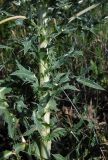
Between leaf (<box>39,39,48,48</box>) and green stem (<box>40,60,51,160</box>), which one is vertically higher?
leaf (<box>39,39,48,48</box>)

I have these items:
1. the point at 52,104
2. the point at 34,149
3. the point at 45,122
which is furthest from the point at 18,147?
the point at 52,104

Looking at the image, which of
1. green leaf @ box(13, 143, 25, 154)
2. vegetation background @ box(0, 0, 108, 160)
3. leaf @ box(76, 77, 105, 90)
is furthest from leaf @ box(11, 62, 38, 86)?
green leaf @ box(13, 143, 25, 154)

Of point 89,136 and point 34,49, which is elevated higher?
point 34,49

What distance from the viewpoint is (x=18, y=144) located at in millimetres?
2795

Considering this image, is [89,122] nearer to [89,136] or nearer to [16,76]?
[89,136]

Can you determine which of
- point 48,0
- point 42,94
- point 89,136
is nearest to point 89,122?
point 89,136

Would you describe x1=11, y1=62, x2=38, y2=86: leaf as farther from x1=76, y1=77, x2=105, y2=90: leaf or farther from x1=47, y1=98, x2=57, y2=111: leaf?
x1=76, y1=77, x2=105, y2=90: leaf

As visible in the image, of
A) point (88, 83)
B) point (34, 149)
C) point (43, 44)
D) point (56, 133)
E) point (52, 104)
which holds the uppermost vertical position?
point (43, 44)

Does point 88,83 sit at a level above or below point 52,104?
above

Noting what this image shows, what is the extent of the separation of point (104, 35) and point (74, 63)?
27.6 inches

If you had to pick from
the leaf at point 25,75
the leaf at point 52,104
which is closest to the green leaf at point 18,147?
the leaf at point 52,104

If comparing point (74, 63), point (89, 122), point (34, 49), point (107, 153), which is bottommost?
point (107, 153)

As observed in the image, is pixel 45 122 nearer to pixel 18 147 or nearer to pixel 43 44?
pixel 18 147

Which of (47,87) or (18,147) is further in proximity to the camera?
(18,147)
